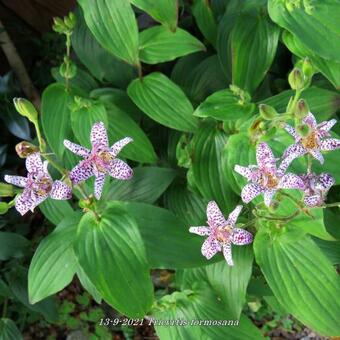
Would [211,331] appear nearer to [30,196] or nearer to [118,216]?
[118,216]

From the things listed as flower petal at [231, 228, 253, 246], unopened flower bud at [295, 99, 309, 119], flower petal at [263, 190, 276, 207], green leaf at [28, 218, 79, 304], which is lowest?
green leaf at [28, 218, 79, 304]

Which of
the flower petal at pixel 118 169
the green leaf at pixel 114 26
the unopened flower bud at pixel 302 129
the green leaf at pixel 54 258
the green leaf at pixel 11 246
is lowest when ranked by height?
the green leaf at pixel 11 246

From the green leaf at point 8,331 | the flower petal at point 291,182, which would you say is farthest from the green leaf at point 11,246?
the flower petal at point 291,182

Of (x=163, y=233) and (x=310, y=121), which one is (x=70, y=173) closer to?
(x=163, y=233)

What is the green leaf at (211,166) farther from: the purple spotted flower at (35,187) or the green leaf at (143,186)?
the purple spotted flower at (35,187)

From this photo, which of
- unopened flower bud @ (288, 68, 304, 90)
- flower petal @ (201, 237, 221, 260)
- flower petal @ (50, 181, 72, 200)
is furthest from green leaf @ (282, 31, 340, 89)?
flower petal @ (50, 181, 72, 200)

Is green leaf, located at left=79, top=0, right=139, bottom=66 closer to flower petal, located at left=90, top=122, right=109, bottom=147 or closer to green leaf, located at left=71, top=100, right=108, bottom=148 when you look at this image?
green leaf, located at left=71, top=100, right=108, bottom=148
